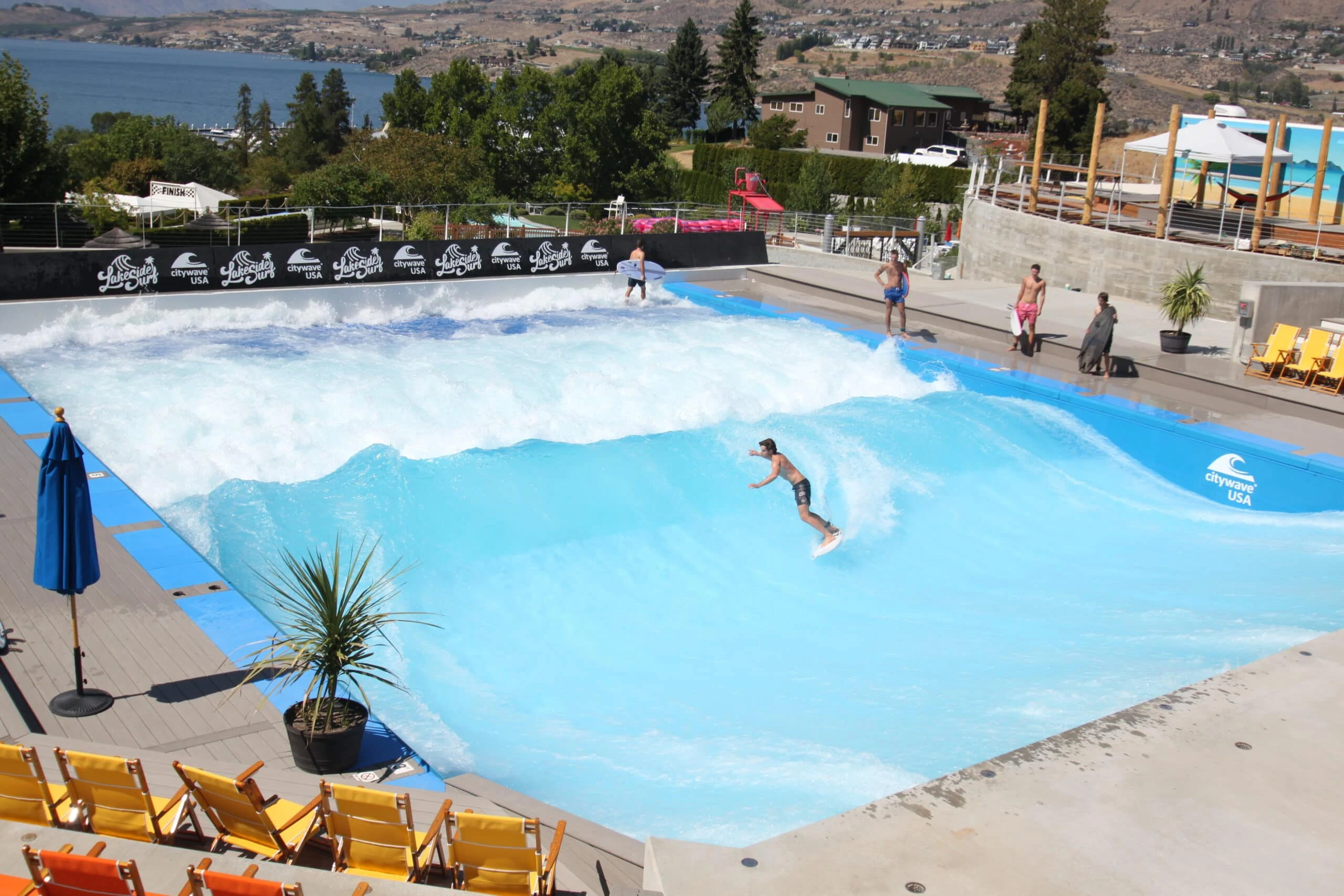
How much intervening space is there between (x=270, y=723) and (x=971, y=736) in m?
4.96

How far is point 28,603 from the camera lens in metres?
8.78

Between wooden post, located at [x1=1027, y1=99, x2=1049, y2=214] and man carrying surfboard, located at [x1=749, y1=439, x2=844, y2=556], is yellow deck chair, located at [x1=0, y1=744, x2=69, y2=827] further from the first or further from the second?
wooden post, located at [x1=1027, y1=99, x2=1049, y2=214]

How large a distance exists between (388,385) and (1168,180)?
51.7 feet

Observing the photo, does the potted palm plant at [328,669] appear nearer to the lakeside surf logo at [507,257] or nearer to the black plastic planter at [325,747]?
the black plastic planter at [325,747]

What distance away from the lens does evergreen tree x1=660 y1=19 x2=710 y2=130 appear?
313ft

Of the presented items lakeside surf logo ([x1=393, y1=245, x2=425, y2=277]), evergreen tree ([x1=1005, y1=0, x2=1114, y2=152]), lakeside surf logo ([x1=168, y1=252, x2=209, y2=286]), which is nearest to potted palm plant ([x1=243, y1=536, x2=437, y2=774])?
lakeside surf logo ([x1=168, y1=252, x2=209, y2=286])

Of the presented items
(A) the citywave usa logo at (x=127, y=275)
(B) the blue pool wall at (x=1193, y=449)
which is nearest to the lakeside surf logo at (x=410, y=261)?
(A) the citywave usa logo at (x=127, y=275)

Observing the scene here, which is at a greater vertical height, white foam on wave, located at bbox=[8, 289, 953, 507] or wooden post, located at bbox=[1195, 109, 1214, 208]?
wooden post, located at bbox=[1195, 109, 1214, 208]

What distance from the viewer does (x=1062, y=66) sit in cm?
7112

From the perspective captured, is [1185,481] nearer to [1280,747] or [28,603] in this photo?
[1280,747]

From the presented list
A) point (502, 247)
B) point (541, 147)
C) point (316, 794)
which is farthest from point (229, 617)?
point (541, 147)

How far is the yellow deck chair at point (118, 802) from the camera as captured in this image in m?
5.54

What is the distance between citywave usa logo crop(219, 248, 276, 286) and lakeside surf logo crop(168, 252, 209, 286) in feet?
0.94

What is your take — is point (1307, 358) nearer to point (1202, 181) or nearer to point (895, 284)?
point (895, 284)
